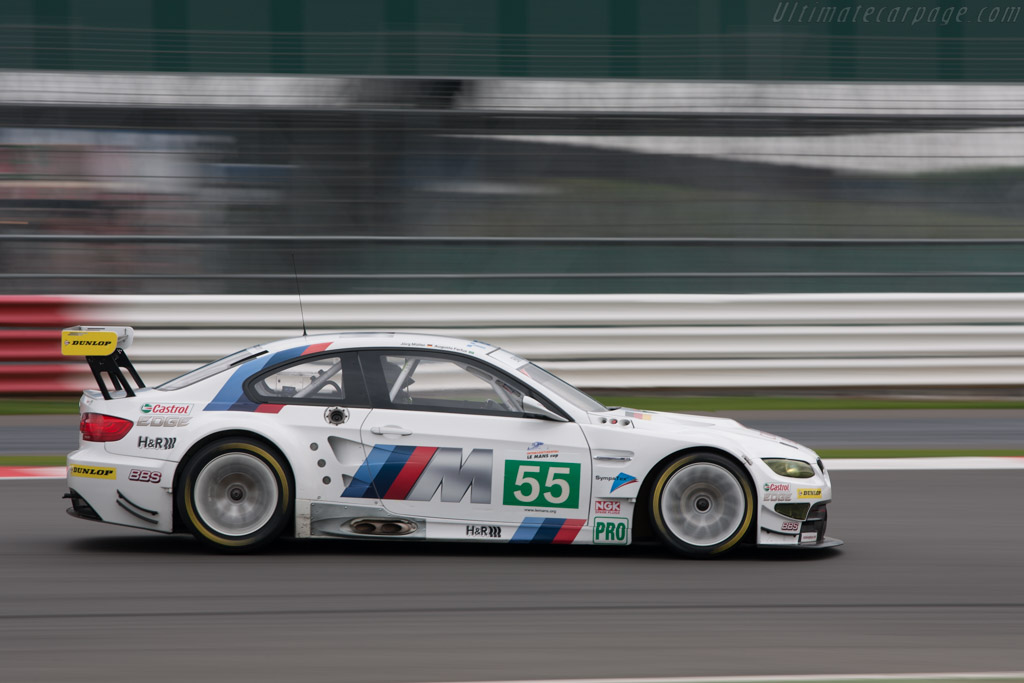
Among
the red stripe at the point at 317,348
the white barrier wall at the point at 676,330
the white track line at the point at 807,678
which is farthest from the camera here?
the white barrier wall at the point at 676,330

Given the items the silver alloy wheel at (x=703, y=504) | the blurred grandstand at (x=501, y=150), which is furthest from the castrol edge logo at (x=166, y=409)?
the blurred grandstand at (x=501, y=150)

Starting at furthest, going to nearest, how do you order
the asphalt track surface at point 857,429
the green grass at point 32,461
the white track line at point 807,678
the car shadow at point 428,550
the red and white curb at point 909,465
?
the asphalt track surface at point 857,429, the green grass at point 32,461, the red and white curb at point 909,465, the car shadow at point 428,550, the white track line at point 807,678

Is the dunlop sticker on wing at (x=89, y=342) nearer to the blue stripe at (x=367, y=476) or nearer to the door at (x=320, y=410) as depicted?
the door at (x=320, y=410)

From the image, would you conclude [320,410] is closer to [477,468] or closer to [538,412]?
[477,468]

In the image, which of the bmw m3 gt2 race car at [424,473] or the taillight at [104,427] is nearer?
the bmw m3 gt2 race car at [424,473]

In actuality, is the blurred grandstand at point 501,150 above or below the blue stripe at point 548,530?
above

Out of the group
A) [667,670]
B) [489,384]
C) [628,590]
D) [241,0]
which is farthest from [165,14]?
[667,670]

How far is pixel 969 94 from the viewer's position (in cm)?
1418

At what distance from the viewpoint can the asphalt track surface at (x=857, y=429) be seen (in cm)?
1048

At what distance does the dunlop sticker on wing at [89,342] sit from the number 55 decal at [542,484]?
2319mm

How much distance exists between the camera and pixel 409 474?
6090mm

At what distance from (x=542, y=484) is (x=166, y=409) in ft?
6.87

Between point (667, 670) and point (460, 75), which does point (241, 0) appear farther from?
point (667, 670)

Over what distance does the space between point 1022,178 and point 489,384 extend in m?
9.97
